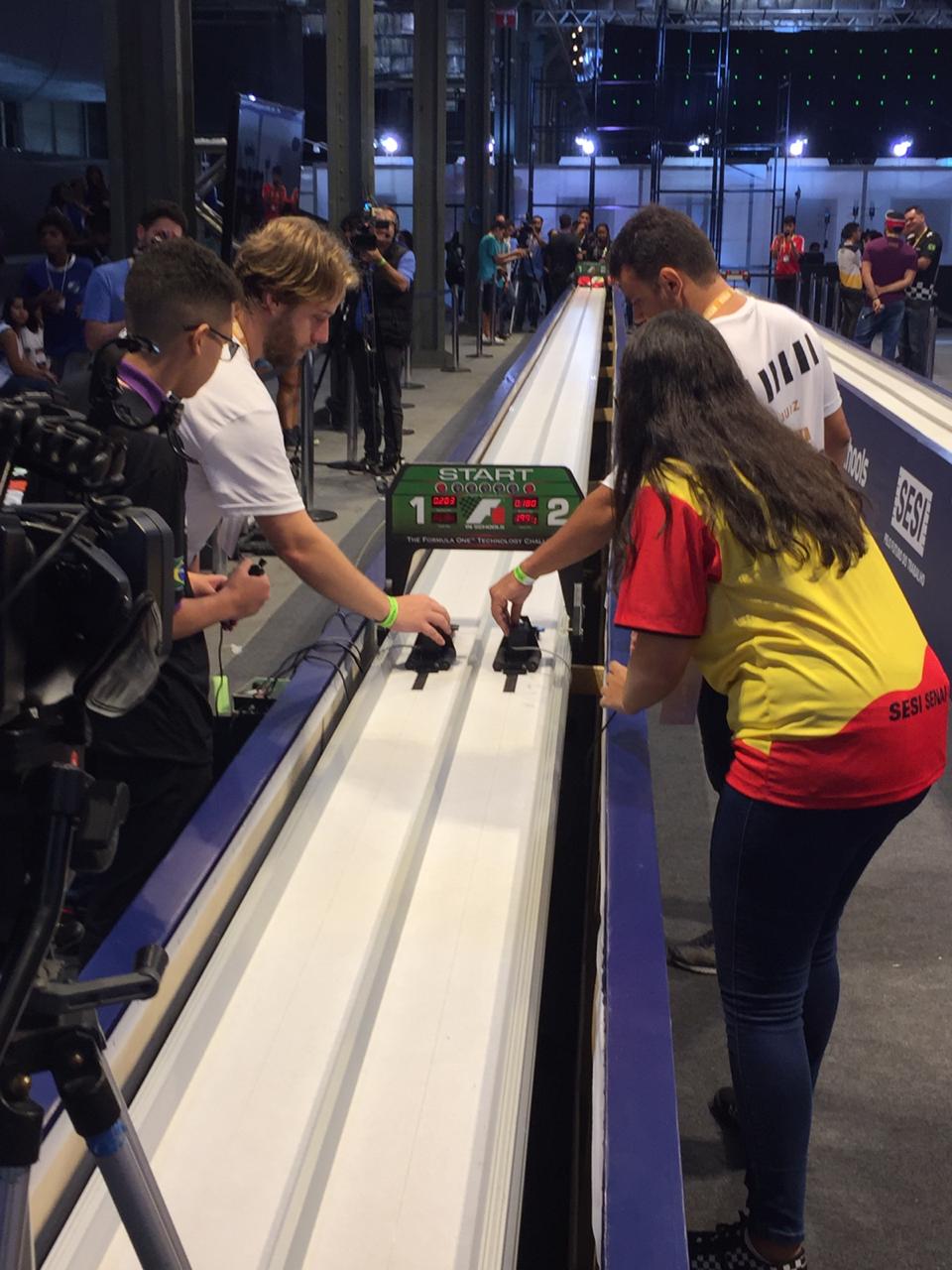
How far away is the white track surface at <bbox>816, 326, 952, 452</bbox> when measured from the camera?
5.29 m

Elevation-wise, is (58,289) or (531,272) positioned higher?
(531,272)

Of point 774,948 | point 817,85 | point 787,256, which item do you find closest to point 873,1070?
point 774,948

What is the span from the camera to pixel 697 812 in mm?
3600

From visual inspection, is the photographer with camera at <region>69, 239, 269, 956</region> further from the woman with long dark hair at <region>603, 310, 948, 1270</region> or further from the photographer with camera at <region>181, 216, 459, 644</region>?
the woman with long dark hair at <region>603, 310, 948, 1270</region>

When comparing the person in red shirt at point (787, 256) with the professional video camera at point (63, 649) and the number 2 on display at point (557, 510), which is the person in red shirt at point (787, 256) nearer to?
the number 2 on display at point (557, 510)

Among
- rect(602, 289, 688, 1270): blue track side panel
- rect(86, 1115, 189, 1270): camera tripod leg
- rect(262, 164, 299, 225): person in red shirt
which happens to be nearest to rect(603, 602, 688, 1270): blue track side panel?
rect(602, 289, 688, 1270): blue track side panel

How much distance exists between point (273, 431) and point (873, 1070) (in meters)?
1.64

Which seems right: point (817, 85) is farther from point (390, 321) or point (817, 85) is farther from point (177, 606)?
point (177, 606)

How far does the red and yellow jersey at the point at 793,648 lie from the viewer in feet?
5.17

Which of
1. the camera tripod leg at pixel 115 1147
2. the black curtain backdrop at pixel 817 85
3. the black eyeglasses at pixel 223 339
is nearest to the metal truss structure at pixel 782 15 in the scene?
the black curtain backdrop at pixel 817 85

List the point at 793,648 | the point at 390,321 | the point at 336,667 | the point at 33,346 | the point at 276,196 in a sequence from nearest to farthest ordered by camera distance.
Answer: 1. the point at 793,648
2. the point at 336,667
3. the point at 276,196
4. the point at 33,346
5. the point at 390,321

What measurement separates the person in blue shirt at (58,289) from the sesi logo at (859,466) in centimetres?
390

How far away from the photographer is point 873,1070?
2477mm

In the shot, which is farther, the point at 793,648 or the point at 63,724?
the point at 793,648
